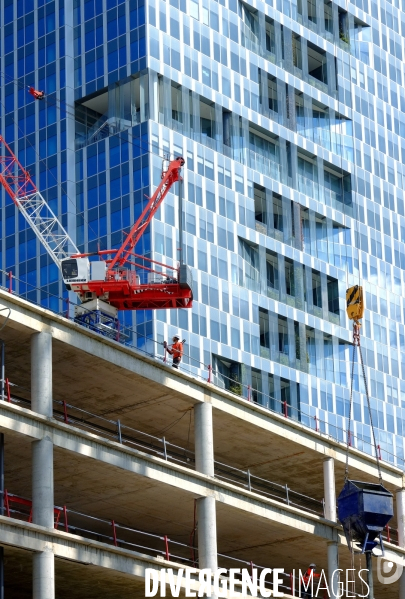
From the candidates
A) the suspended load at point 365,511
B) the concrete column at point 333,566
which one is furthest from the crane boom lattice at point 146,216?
the suspended load at point 365,511

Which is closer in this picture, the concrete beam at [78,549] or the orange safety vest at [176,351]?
the concrete beam at [78,549]

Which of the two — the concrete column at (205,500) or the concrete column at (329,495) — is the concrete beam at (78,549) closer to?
the concrete column at (205,500)

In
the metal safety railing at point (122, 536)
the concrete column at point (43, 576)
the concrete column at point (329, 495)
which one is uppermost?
the concrete column at point (329, 495)

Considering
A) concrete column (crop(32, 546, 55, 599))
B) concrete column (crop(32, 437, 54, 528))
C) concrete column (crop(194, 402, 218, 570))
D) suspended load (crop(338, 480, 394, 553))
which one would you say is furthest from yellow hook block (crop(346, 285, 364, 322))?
concrete column (crop(32, 546, 55, 599))

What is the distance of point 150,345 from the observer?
104250 mm

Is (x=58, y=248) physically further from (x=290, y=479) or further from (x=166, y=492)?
(x=166, y=492)

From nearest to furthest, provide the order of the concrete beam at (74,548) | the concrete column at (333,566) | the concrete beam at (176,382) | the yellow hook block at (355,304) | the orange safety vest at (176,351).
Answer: the concrete beam at (74,548) → the concrete beam at (176,382) → the orange safety vest at (176,351) → the concrete column at (333,566) → the yellow hook block at (355,304)

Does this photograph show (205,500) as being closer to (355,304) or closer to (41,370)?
(41,370)

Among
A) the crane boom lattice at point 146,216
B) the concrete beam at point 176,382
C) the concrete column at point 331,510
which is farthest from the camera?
the crane boom lattice at point 146,216

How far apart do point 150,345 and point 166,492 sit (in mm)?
41632

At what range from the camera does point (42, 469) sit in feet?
182

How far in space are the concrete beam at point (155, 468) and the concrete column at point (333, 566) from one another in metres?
0.40

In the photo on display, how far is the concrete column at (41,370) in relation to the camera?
56812 mm

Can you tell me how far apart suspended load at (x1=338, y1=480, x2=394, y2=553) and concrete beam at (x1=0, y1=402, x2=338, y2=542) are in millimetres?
5503
